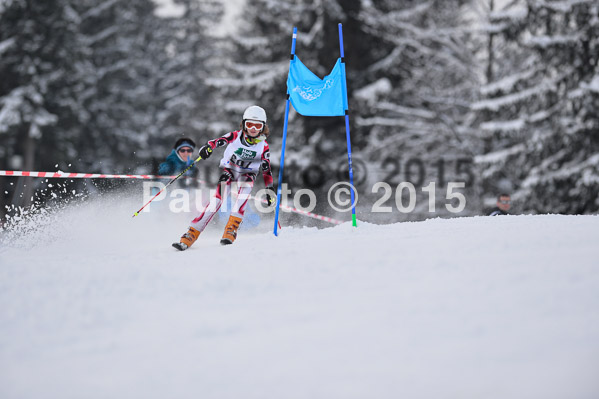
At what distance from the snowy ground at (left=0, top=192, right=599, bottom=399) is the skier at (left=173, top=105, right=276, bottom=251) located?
4.90 ft

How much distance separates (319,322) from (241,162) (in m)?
3.74

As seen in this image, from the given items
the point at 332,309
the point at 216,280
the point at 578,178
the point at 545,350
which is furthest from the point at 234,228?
the point at 578,178

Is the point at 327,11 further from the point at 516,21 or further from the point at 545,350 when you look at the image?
the point at 545,350

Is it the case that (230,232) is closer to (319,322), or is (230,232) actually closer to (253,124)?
(253,124)

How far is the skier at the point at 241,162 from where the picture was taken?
6.46 m

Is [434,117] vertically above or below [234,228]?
above

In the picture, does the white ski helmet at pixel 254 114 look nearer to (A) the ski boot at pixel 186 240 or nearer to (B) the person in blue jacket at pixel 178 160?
(A) the ski boot at pixel 186 240

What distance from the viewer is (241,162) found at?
6801 millimetres

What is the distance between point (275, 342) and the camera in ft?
10.4

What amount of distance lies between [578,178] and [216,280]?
13191mm

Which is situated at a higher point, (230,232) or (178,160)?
(178,160)

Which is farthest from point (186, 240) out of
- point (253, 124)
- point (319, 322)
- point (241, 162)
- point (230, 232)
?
point (319, 322)

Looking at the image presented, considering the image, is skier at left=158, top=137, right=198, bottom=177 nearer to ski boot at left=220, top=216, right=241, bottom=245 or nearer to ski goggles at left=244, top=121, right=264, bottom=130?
ski goggles at left=244, top=121, right=264, bottom=130

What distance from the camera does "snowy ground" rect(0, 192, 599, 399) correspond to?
2.81 meters
